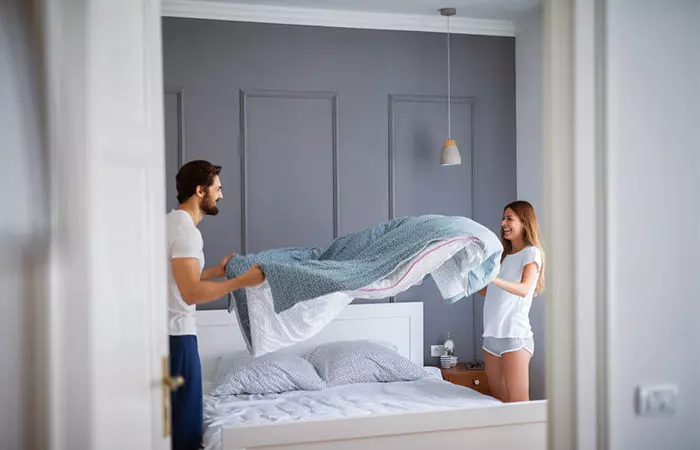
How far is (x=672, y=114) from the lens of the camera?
6.70ft

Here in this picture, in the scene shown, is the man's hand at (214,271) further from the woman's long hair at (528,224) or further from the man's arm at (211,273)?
the woman's long hair at (528,224)

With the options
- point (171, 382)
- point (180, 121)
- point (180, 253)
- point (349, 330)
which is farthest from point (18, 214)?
point (349, 330)

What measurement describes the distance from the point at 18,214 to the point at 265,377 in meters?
2.44

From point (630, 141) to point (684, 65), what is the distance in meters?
0.28

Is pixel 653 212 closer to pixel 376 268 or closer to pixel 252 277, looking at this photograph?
pixel 376 268

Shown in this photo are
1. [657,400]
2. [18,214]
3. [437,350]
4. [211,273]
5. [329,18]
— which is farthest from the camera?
[437,350]

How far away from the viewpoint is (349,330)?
4.62 m

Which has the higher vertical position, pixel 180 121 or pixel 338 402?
pixel 180 121

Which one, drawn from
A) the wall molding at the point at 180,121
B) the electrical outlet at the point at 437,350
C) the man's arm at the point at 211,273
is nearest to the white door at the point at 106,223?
the man's arm at the point at 211,273

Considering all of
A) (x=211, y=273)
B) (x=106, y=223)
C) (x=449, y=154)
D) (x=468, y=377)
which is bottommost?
(x=468, y=377)

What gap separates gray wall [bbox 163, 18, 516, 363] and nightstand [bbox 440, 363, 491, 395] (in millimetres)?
258

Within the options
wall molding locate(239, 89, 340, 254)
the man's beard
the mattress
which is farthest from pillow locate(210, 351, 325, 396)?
the man's beard

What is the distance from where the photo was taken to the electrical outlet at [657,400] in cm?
201

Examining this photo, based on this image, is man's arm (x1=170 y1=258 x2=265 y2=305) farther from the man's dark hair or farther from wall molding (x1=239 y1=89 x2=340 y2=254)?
wall molding (x1=239 y1=89 x2=340 y2=254)
